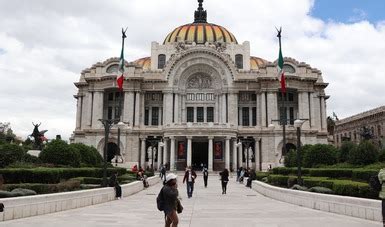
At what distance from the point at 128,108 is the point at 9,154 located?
3826 centimetres

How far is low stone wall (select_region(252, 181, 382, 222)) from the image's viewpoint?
14.0 m

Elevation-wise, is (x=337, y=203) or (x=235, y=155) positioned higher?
(x=235, y=155)

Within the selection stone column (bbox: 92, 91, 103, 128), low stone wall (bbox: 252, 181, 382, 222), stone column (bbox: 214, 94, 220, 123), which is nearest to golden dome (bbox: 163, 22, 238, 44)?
stone column (bbox: 214, 94, 220, 123)

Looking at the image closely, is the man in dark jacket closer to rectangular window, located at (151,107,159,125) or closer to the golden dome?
rectangular window, located at (151,107,159,125)

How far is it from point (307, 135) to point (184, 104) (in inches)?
857

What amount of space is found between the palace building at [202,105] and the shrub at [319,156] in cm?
2225

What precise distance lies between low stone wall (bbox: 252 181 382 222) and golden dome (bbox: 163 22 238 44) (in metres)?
57.7

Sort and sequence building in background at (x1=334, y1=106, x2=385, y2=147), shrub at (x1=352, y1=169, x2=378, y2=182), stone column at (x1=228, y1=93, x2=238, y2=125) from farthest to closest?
building in background at (x1=334, y1=106, x2=385, y2=147)
stone column at (x1=228, y1=93, x2=238, y2=125)
shrub at (x1=352, y1=169, x2=378, y2=182)

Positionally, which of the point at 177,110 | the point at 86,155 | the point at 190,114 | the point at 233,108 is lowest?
the point at 86,155

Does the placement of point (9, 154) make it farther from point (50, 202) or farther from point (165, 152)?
point (165, 152)

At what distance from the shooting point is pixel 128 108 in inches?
2675

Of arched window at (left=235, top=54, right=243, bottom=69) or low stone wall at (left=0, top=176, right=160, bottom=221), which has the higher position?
arched window at (left=235, top=54, right=243, bottom=69)

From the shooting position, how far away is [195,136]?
60.6m

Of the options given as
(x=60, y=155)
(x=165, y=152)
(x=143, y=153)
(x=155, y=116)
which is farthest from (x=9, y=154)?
(x=155, y=116)
